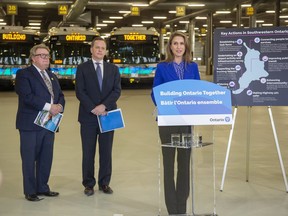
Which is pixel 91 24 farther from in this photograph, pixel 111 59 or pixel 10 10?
pixel 111 59

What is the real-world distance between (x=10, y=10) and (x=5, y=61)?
7924 mm

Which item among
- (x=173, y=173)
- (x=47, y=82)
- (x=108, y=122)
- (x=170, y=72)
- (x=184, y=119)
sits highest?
(x=170, y=72)

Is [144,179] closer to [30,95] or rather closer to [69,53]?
[30,95]

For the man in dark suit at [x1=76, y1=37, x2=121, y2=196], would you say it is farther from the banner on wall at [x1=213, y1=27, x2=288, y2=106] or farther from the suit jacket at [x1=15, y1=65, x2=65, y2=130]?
the banner on wall at [x1=213, y1=27, x2=288, y2=106]

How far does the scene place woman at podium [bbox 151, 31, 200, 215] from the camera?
5.36m

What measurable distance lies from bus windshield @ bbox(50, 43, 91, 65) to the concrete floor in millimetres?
12360

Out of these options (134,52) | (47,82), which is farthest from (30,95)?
(134,52)

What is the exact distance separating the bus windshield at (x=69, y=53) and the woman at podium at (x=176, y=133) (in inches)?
771

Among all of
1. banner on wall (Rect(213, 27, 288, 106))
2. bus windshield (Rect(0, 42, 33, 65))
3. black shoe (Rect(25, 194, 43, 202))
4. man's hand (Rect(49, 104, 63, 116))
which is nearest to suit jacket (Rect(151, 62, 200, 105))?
banner on wall (Rect(213, 27, 288, 106))

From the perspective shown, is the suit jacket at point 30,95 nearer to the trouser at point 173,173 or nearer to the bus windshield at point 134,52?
the trouser at point 173,173

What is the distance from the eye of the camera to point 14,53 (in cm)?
2473

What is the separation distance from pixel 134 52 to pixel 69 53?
303 centimetres

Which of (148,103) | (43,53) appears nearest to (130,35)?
(148,103)

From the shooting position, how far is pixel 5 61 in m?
24.3
